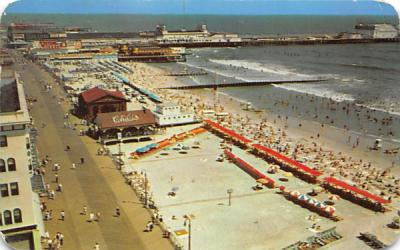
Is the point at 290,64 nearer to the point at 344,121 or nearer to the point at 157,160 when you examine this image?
the point at 344,121

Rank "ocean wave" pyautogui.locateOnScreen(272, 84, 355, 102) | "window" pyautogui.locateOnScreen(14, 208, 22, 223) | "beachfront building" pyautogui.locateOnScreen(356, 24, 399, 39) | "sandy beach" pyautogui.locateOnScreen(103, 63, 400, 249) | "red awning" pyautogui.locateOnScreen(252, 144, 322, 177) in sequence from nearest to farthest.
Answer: "window" pyautogui.locateOnScreen(14, 208, 22, 223) → "sandy beach" pyautogui.locateOnScreen(103, 63, 400, 249) → "red awning" pyautogui.locateOnScreen(252, 144, 322, 177) → "ocean wave" pyautogui.locateOnScreen(272, 84, 355, 102) → "beachfront building" pyautogui.locateOnScreen(356, 24, 399, 39)

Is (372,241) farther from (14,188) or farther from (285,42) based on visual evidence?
(285,42)

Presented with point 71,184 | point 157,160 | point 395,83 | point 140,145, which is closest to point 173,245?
point 71,184

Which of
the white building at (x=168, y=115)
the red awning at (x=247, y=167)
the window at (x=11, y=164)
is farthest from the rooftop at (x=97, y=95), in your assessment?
the window at (x=11, y=164)

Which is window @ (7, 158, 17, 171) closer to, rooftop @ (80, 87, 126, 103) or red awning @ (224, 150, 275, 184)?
red awning @ (224, 150, 275, 184)

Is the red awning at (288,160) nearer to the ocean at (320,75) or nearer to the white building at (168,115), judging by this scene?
the white building at (168,115)

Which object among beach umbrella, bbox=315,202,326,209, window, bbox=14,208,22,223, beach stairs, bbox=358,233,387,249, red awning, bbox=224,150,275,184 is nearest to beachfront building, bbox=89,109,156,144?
red awning, bbox=224,150,275,184
